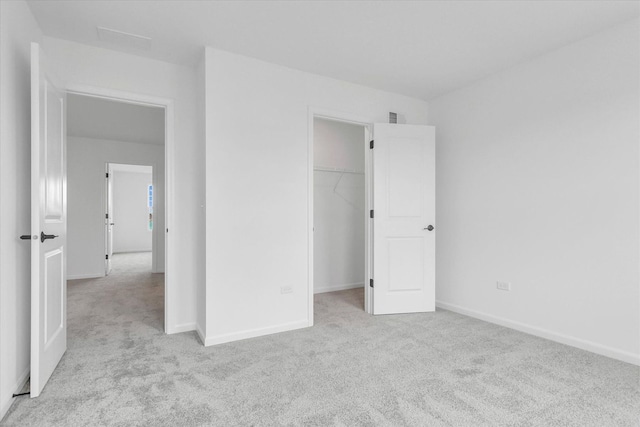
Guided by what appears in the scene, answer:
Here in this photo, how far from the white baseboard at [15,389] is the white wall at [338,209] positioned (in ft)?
10.1

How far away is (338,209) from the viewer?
15.9 ft

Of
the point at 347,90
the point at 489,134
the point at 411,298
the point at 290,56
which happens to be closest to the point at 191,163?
the point at 290,56

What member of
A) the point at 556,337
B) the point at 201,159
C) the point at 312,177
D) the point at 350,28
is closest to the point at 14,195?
the point at 201,159

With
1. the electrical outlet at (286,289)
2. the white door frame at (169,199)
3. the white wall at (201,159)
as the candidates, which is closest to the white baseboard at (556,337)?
the electrical outlet at (286,289)

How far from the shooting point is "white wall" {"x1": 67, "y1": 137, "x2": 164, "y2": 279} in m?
5.75

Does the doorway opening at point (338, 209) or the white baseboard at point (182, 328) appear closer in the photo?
the white baseboard at point (182, 328)

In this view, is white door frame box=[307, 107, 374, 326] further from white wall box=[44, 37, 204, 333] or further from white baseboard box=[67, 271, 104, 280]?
white baseboard box=[67, 271, 104, 280]

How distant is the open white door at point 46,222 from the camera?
1.88 metres

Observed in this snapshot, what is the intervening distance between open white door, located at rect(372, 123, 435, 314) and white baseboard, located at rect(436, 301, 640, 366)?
42 cm

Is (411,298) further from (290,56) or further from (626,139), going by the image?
(290,56)

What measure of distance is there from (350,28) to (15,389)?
3.18 metres

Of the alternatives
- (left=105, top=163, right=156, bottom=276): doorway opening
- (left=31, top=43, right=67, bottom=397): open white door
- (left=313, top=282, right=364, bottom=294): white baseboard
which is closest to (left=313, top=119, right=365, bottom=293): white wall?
(left=313, top=282, right=364, bottom=294): white baseboard

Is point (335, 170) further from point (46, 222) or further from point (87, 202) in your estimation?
point (87, 202)

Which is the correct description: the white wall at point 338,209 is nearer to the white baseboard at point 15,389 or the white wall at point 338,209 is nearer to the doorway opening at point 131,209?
the white baseboard at point 15,389
